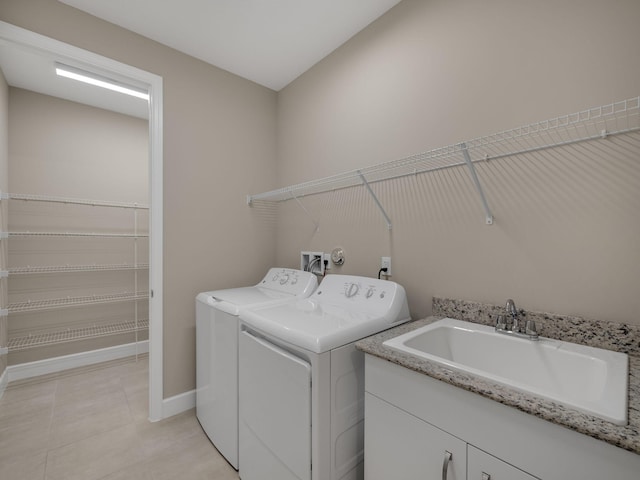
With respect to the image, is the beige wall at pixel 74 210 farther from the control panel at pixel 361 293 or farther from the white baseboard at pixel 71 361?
the control panel at pixel 361 293

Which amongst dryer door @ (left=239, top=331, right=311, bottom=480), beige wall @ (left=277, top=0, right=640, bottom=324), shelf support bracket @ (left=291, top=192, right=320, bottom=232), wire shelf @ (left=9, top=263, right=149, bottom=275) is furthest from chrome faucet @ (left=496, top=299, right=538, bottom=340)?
wire shelf @ (left=9, top=263, right=149, bottom=275)

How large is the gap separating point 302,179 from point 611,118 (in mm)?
1781

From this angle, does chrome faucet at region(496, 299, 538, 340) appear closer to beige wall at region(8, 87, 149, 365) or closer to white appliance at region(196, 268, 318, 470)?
white appliance at region(196, 268, 318, 470)

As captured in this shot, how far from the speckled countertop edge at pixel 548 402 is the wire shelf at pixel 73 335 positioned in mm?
3026

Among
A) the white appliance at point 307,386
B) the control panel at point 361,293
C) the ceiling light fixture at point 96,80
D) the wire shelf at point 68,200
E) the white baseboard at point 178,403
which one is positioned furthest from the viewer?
the wire shelf at point 68,200

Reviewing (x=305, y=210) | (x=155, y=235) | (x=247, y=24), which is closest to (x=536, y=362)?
(x=305, y=210)

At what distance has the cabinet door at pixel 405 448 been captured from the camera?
853mm

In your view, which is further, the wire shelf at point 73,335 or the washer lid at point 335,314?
the wire shelf at point 73,335

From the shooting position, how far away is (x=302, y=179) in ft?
7.78

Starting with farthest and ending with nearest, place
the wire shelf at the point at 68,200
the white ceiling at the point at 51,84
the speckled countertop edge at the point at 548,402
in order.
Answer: the wire shelf at the point at 68,200 < the white ceiling at the point at 51,84 < the speckled countertop edge at the point at 548,402

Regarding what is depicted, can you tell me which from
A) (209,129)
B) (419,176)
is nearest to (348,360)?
(419,176)

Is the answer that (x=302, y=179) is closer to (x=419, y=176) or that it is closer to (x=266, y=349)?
(x=419, y=176)

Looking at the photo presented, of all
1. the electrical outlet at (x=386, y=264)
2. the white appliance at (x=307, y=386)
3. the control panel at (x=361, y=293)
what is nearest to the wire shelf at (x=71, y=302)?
the white appliance at (x=307, y=386)

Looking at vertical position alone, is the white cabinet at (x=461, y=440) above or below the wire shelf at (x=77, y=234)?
below
